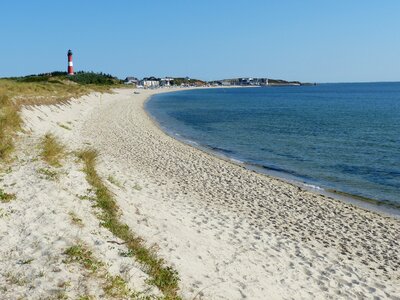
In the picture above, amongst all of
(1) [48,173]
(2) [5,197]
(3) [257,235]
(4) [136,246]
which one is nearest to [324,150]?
(3) [257,235]

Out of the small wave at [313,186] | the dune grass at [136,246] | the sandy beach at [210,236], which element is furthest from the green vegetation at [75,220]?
the small wave at [313,186]

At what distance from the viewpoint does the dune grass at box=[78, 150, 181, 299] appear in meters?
7.68

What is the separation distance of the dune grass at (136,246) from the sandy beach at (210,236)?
0.81ft

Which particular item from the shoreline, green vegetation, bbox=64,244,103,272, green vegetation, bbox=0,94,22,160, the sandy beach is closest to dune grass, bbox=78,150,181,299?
the sandy beach

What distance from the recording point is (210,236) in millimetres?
11164

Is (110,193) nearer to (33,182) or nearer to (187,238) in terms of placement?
(33,182)

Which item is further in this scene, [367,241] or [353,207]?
[353,207]

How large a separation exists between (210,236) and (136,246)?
9.12 feet

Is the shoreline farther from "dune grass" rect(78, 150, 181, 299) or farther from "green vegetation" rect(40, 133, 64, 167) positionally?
"green vegetation" rect(40, 133, 64, 167)

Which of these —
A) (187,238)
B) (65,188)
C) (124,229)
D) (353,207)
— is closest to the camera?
(124,229)

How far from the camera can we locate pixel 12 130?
2000 cm

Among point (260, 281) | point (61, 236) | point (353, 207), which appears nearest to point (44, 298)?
point (61, 236)

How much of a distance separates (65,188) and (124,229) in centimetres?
291

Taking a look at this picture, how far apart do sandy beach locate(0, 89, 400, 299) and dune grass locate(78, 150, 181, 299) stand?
0.25 metres
